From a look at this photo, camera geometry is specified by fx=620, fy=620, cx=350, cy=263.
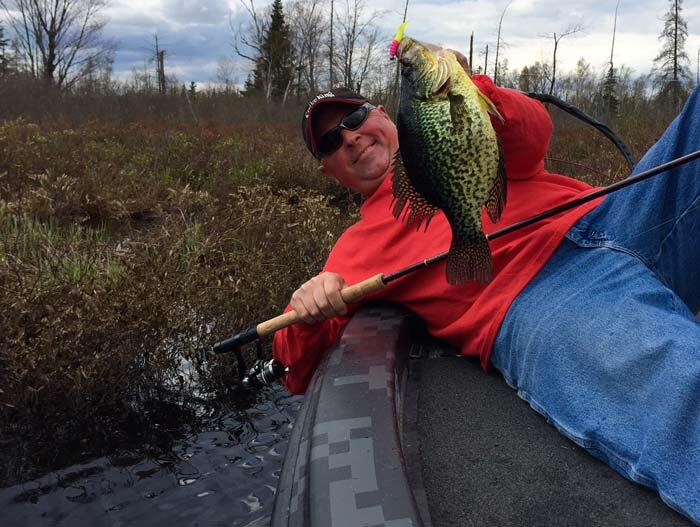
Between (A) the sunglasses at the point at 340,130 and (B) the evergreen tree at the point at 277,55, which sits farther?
(B) the evergreen tree at the point at 277,55

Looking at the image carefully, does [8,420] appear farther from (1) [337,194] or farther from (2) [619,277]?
(1) [337,194]

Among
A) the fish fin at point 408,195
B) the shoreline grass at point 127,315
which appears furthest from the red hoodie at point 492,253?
the shoreline grass at point 127,315

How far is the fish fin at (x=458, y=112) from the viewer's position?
1.25m

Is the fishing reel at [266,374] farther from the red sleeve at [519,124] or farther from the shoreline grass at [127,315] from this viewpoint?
the shoreline grass at [127,315]

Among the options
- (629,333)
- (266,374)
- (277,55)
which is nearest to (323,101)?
(266,374)

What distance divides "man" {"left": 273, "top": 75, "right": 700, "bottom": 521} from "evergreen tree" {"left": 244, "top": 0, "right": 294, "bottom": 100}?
103 feet

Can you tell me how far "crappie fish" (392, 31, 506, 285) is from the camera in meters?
1.25

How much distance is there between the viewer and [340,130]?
101 inches

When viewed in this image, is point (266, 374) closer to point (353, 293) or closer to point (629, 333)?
point (353, 293)

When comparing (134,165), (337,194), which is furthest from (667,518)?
(134,165)

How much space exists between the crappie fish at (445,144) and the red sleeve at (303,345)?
98cm

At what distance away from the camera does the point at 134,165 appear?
32.2 ft

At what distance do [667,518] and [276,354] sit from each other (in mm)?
1515

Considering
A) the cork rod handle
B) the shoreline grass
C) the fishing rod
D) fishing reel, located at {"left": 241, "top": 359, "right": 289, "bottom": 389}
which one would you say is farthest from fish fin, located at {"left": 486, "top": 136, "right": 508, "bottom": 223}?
the shoreline grass
